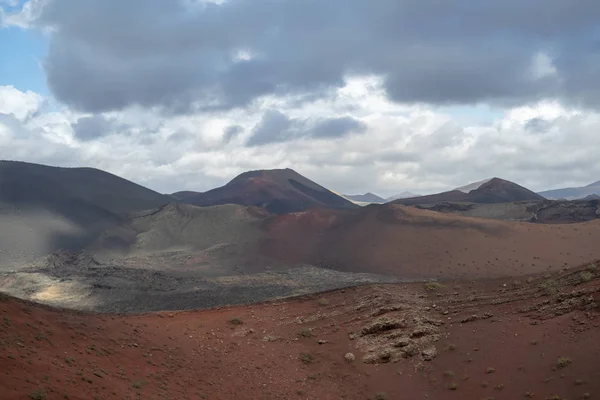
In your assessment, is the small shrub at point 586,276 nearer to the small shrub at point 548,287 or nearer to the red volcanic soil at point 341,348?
the red volcanic soil at point 341,348

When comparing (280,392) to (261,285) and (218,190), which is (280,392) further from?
(218,190)

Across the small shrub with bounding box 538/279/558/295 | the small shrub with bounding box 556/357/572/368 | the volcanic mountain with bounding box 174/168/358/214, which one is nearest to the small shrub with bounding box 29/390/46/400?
the small shrub with bounding box 556/357/572/368

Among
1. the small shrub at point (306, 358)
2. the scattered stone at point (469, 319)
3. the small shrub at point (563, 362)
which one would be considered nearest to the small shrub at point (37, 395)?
the small shrub at point (306, 358)

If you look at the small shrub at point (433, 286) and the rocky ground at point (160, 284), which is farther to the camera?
the rocky ground at point (160, 284)

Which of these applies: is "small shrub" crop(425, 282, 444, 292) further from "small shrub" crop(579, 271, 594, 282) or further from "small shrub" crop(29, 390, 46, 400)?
"small shrub" crop(29, 390, 46, 400)

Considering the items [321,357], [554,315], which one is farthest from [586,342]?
[321,357]

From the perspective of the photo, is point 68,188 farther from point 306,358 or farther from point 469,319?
point 469,319
